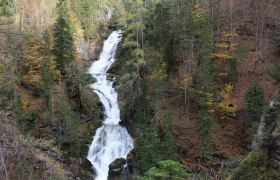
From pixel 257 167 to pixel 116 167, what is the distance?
25.5m

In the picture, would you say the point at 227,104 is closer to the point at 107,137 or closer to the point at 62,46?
the point at 107,137

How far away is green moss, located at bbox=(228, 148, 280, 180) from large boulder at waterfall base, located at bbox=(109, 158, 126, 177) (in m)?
24.8

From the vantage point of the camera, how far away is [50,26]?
155 ft

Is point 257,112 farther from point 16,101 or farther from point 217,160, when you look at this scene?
point 16,101

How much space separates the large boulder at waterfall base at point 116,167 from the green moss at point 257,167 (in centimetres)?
2484

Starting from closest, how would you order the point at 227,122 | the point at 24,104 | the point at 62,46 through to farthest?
the point at 227,122
the point at 24,104
the point at 62,46

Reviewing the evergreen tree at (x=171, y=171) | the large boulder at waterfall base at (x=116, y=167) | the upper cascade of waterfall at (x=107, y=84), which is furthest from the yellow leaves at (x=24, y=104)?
the evergreen tree at (x=171, y=171)

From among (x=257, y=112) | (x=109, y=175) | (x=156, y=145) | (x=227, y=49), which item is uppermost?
(x=227, y=49)

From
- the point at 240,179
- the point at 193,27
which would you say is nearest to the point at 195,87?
the point at 193,27

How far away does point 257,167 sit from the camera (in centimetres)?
445

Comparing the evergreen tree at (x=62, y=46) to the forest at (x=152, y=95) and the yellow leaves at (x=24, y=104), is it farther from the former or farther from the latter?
the yellow leaves at (x=24, y=104)

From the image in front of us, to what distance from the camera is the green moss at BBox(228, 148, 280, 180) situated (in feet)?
14.0

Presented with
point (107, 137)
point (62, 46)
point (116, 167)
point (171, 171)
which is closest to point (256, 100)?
point (116, 167)

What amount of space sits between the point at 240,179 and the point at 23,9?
51.3 metres
